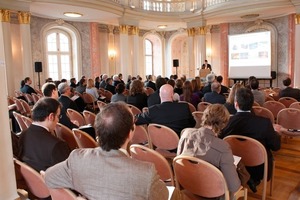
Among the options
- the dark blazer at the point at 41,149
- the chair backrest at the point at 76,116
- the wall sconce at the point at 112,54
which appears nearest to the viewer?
the dark blazer at the point at 41,149

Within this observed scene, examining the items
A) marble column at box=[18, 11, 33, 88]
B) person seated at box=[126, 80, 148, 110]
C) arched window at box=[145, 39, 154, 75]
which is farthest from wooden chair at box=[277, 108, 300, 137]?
arched window at box=[145, 39, 154, 75]

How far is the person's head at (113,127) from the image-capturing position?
1.47 meters

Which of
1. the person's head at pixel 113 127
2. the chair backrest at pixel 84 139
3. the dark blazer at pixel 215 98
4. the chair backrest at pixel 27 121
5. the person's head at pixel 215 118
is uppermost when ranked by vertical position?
the person's head at pixel 113 127

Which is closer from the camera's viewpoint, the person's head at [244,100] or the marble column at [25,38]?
the person's head at [244,100]

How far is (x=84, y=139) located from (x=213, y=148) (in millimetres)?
1452

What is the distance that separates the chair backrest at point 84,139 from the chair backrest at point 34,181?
0.84m

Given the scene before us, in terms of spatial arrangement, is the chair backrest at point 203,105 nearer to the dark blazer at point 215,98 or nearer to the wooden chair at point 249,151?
the dark blazer at point 215,98

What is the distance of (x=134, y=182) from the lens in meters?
1.34

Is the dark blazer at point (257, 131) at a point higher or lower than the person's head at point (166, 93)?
lower

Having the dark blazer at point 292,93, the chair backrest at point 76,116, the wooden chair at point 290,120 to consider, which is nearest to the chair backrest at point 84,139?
the chair backrest at point 76,116

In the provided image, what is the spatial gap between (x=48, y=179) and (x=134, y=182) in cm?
52

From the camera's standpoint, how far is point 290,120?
4359mm

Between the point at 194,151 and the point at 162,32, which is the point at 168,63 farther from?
the point at 194,151

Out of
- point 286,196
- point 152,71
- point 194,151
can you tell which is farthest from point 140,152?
point 152,71
